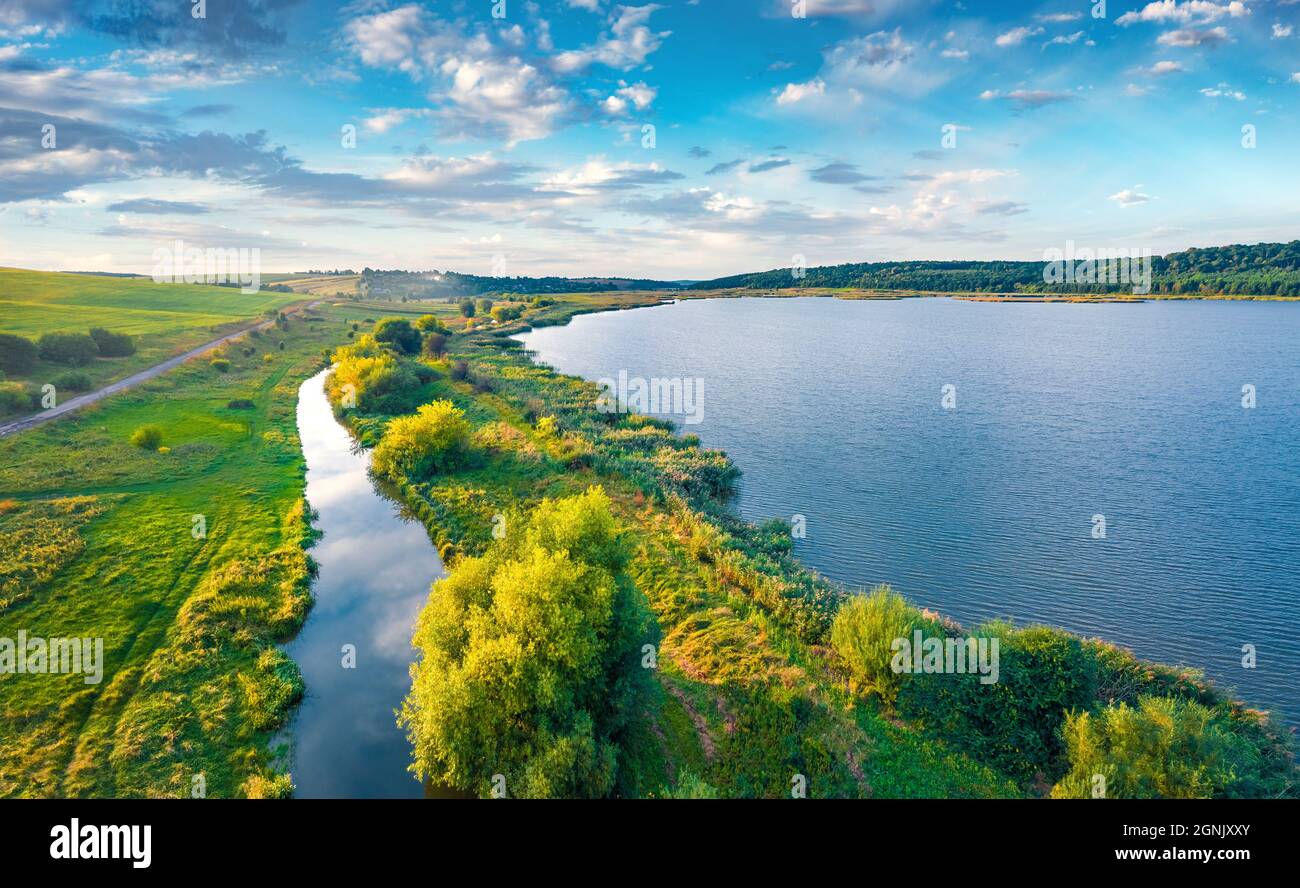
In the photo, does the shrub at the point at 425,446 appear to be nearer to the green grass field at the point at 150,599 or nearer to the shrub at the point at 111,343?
the green grass field at the point at 150,599

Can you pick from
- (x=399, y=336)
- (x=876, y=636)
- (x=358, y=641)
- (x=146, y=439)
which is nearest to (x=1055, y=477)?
(x=876, y=636)

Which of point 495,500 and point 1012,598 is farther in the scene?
point 495,500

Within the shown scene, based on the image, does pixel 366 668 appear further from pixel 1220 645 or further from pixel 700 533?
pixel 1220 645

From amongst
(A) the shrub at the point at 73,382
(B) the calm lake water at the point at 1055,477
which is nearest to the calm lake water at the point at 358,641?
(B) the calm lake water at the point at 1055,477
